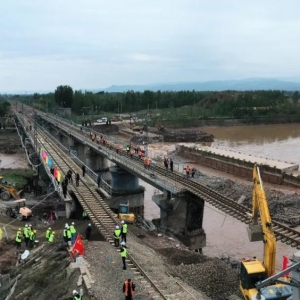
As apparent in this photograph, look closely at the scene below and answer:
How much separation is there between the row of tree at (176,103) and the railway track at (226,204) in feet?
294

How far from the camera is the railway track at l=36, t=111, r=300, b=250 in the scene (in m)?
21.1

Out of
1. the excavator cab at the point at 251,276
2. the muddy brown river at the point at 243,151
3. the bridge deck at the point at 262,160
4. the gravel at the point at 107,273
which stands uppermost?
the excavator cab at the point at 251,276

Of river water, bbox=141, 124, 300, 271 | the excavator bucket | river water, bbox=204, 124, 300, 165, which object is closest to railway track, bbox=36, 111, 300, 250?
the excavator bucket

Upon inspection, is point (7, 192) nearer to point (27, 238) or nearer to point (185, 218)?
point (27, 238)

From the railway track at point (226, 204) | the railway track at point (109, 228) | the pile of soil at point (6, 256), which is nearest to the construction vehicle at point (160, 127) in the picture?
the railway track at point (109, 228)

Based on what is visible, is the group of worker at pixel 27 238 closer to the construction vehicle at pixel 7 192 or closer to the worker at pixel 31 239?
the worker at pixel 31 239

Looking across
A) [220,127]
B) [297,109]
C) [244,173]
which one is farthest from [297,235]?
[297,109]

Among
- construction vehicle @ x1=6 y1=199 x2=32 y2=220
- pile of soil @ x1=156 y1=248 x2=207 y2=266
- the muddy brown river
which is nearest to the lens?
pile of soil @ x1=156 y1=248 x2=207 y2=266

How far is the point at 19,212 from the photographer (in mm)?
33219

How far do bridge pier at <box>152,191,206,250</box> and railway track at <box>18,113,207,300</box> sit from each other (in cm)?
516

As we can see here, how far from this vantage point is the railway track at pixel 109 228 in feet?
51.0

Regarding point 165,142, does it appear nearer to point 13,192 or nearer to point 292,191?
point 292,191

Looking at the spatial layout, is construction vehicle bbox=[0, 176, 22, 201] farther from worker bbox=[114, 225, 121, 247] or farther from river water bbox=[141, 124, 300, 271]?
worker bbox=[114, 225, 121, 247]

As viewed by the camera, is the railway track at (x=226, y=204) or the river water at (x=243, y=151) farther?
the river water at (x=243, y=151)
